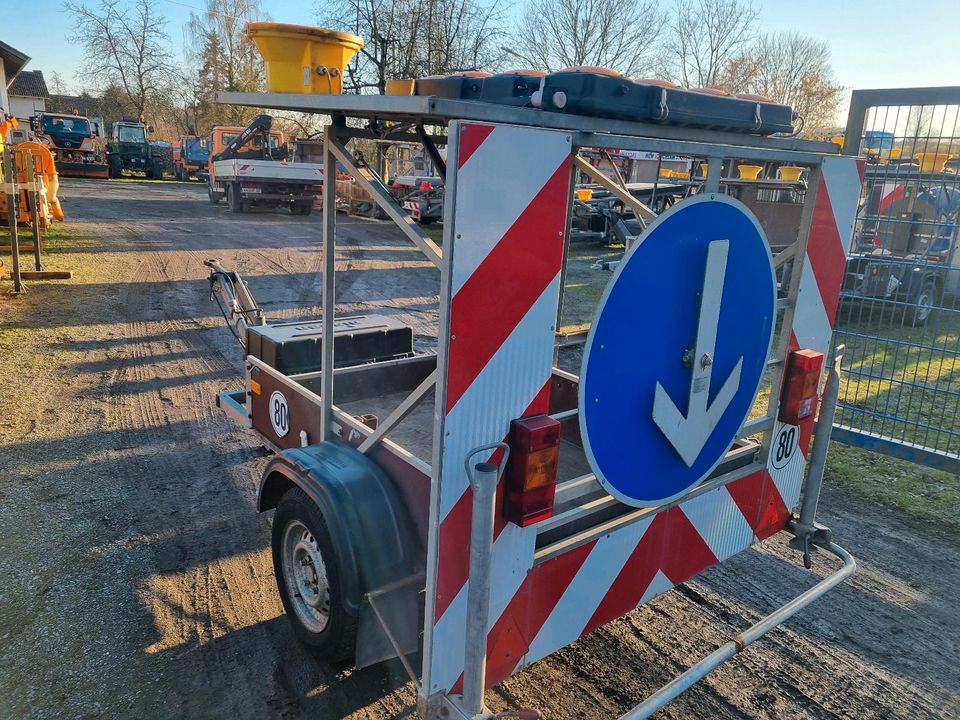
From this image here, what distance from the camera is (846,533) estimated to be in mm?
4164

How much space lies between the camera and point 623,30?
35.4m

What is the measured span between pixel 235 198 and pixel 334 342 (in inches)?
726

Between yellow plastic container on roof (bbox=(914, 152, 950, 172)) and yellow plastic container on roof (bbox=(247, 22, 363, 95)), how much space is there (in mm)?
4394

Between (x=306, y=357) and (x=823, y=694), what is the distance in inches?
121

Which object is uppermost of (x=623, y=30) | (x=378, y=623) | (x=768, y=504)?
(x=623, y=30)

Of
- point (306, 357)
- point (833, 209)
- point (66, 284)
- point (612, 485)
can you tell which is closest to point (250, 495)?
point (306, 357)

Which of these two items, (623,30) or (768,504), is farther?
(623,30)

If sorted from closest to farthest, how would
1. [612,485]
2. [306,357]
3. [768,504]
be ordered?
[612,485] → [768,504] → [306,357]

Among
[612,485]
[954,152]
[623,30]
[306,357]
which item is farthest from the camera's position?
[623,30]

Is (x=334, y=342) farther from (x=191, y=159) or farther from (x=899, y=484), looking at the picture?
(x=191, y=159)

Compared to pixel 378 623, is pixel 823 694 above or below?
below

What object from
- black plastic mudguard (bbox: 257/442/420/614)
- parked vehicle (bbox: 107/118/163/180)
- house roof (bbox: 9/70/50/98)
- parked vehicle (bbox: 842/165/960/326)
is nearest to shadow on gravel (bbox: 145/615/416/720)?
black plastic mudguard (bbox: 257/442/420/614)

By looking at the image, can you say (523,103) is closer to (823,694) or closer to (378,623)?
(378,623)

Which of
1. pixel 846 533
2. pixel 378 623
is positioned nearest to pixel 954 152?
pixel 846 533
